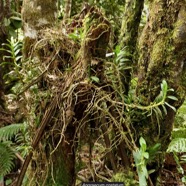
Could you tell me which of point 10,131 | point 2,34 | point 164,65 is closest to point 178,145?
point 164,65

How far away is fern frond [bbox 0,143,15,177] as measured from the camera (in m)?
1.36

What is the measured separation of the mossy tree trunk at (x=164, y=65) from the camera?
1036mm

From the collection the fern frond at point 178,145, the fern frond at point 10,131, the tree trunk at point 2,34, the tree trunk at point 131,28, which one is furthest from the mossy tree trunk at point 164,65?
the tree trunk at point 2,34

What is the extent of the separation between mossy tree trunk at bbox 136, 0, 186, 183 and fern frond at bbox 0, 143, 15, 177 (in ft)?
2.20

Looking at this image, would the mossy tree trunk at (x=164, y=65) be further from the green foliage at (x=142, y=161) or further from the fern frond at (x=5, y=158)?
the fern frond at (x=5, y=158)

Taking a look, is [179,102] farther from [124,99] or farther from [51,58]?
[51,58]

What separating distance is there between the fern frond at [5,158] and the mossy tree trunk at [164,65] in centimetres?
67

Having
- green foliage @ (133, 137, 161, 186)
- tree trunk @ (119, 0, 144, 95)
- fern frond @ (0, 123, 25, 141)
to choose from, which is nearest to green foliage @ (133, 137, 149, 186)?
green foliage @ (133, 137, 161, 186)

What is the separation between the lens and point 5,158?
1394 millimetres

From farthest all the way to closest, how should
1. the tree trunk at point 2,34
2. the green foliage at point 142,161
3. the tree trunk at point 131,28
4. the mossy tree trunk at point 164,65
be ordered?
1. the tree trunk at point 2,34
2. the tree trunk at point 131,28
3. the mossy tree trunk at point 164,65
4. the green foliage at point 142,161

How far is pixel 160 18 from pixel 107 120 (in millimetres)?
435

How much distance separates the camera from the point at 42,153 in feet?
3.33

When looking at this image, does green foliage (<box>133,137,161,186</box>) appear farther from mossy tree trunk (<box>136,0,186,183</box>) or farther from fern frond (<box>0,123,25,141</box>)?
fern frond (<box>0,123,25,141</box>)

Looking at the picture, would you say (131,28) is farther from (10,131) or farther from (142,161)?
(10,131)
